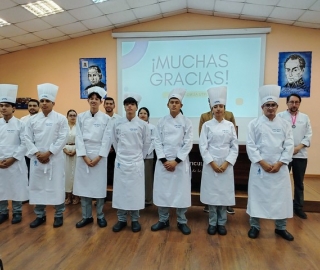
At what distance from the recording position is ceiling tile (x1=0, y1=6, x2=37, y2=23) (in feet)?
13.3

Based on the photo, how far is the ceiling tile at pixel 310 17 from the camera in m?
4.40

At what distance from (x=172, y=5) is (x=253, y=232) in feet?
14.0

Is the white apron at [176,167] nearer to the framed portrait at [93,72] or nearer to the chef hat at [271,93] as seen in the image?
the chef hat at [271,93]

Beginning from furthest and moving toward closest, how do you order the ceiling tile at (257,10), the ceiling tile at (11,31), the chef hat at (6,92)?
the ceiling tile at (11,31)
the ceiling tile at (257,10)
the chef hat at (6,92)

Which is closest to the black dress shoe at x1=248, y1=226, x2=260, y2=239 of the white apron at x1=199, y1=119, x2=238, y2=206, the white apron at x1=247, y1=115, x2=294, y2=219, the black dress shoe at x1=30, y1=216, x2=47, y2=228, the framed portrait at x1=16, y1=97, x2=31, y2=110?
the white apron at x1=247, y1=115, x2=294, y2=219

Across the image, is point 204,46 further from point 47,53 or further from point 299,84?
point 47,53

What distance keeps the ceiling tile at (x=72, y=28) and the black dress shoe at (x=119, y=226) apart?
4050mm

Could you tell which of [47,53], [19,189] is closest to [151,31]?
[47,53]

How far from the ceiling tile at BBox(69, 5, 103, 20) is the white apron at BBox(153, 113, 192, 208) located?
297 cm

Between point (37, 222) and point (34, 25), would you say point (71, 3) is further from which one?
point (37, 222)

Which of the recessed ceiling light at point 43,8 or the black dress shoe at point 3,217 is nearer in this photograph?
the black dress shoe at point 3,217

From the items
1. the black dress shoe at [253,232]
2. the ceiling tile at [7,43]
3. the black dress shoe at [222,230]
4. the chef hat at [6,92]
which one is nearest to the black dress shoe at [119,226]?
the black dress shoe at [222,230]

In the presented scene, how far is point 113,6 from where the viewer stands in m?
4.47

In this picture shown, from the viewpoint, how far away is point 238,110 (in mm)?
5305
